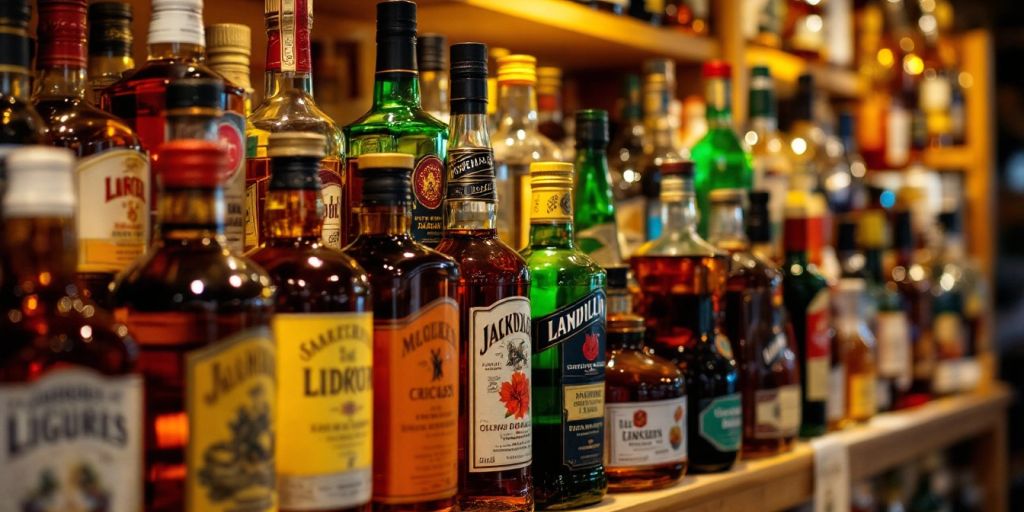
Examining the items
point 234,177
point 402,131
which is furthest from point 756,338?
point 234,177

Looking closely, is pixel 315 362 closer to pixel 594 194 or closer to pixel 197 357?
pixel 197 357

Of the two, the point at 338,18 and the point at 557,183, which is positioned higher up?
the point at 338,18

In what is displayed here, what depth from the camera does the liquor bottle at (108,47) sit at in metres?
0.97

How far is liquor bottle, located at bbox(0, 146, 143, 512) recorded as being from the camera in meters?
0.67

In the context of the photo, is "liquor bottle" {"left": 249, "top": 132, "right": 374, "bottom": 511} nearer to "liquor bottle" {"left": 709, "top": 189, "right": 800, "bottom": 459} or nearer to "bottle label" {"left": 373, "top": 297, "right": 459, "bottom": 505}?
"bottle label" {"left": 373, "top": 297, "right": 459, "bottom": 505}

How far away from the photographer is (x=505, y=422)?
1.02 m

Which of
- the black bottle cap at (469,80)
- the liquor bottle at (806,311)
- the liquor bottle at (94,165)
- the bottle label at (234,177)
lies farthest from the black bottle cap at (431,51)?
the liquor bottle at (806,311)

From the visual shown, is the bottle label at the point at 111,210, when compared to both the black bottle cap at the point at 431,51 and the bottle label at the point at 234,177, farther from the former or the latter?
the black bottle cap at the point at 431,51

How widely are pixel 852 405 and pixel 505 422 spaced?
3.10ft

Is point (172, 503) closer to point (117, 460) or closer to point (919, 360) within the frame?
point (117, 460)

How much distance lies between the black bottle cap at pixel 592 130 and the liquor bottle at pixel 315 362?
1.56 feet

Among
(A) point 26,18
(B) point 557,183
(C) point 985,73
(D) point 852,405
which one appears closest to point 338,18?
(B) point 557,183

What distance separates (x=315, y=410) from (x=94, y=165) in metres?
0.26

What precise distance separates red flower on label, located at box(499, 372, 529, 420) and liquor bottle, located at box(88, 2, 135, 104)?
0.45 metres
